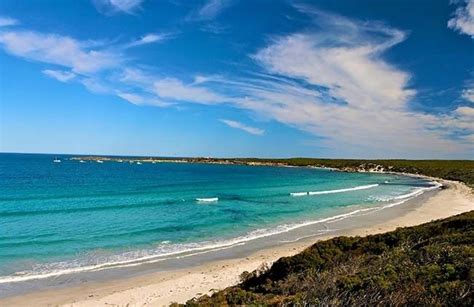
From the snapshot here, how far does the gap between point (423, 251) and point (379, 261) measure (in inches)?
46.3

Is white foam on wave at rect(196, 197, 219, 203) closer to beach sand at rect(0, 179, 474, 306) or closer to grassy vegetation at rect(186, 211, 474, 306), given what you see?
beach sand at rect(0, 179, 474, 306)

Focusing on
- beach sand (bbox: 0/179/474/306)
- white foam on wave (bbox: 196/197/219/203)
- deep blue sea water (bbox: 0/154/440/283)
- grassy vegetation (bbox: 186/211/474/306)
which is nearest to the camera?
grassy vegetation (bbox: 186/211/474/306)

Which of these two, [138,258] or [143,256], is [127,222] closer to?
[143,256]

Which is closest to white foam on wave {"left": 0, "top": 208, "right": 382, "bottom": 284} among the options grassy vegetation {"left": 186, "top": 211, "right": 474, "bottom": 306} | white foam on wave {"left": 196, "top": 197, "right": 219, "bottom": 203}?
grassy vegetation {"left": 186, "top": 211, "right": 474, "bottom": 306}

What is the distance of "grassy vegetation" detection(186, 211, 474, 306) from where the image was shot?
6.57 metres

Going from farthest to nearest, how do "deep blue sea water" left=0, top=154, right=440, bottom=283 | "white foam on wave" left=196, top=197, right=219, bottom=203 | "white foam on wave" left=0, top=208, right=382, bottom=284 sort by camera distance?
"white foam on wave" left=196, top=197, right=219, bottom=203
"deep blue sea water" left=0, top=154, right=440, bottom=283
"white foam on wave" left=0, top=208, right=382, bottom=284

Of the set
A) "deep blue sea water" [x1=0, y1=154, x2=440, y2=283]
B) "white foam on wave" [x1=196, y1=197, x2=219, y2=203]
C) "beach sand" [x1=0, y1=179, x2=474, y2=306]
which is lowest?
"beach sand" [x1=0, y1=179, x2=474, y2=306]

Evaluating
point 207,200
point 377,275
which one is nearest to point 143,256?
point 377,275

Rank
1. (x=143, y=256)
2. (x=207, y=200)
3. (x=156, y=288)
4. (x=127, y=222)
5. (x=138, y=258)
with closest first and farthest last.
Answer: (x=156, y=288)
(x=138, y=258)
(x=143, y=256)
(x=127, y=222)
(x=207, y=200)

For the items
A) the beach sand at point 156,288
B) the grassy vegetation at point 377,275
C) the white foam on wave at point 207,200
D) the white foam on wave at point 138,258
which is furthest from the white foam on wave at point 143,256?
the white foam on wave at point 207,200

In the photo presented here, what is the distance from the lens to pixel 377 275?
8.08 metres

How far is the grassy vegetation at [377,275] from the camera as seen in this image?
6.57m

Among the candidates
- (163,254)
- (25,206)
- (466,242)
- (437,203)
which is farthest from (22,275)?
(437,203)

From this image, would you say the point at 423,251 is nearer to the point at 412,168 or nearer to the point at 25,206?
the point at 25,206
